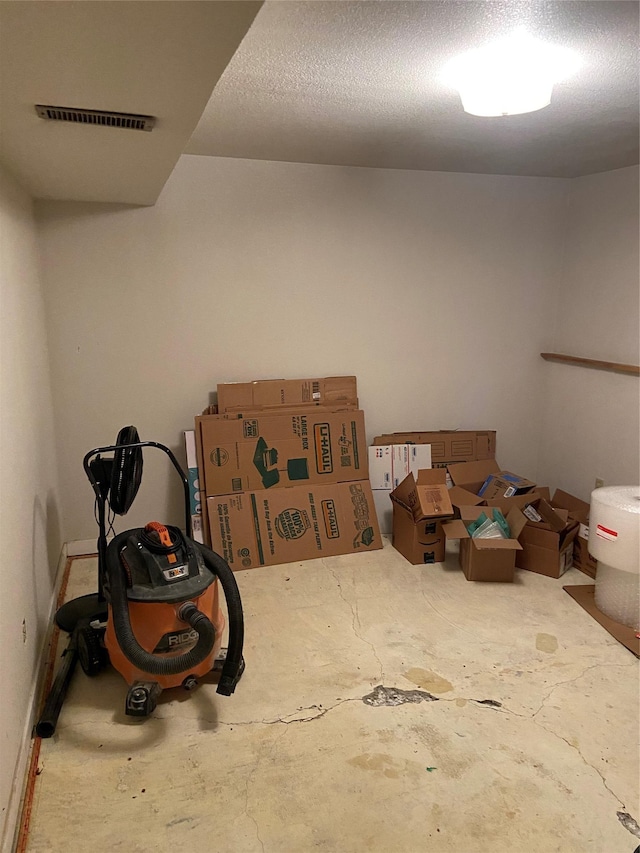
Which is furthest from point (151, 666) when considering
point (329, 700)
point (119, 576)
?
point (329, 700)

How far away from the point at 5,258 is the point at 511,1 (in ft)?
5.83

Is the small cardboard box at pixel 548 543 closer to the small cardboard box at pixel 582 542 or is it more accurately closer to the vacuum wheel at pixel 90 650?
the small cardboard box at pixel 582 542

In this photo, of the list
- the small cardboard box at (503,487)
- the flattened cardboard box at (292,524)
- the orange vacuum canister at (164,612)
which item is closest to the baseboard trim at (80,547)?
the flattened cardboard box at (292,524)

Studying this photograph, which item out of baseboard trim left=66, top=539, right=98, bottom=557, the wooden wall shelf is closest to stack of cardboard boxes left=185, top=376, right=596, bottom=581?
baseboard trim left=66, top=539, right=98, bottom=557

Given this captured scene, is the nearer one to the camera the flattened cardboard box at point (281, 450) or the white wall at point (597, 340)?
the flattened cardboard box at point (281, 450)

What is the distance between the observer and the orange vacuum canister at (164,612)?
192 centimetres

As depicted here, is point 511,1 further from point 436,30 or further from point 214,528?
point 214,528

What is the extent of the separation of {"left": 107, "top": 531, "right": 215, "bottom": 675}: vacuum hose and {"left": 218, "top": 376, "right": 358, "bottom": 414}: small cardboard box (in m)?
1.45

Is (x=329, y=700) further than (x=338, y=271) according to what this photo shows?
No

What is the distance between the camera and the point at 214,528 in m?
3.16

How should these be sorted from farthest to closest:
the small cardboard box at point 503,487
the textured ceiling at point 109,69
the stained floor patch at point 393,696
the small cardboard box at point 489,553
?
the small cardboard box at point 503,487 → the small cardboard box at point 489,553 → the stained floor patch at point 393,696 → the textured ceiling at point 109,69

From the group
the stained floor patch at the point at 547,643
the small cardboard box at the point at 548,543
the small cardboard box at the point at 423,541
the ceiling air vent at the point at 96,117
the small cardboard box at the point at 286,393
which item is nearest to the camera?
the ceiling air vent at the point at 96,117

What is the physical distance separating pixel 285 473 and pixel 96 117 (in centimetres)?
214

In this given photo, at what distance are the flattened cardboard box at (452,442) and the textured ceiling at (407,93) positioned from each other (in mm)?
1647
